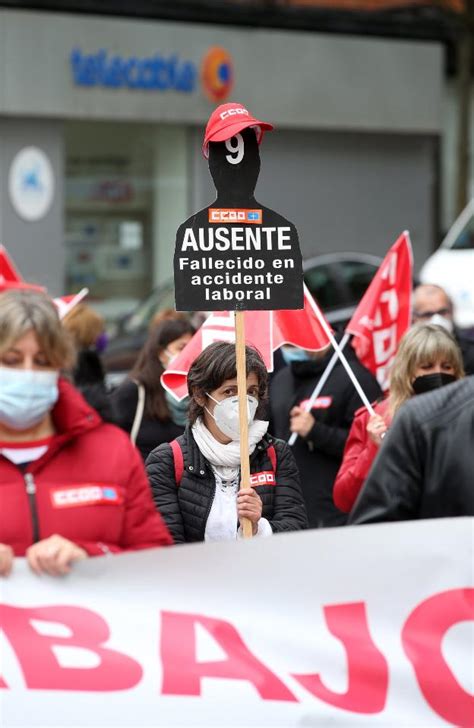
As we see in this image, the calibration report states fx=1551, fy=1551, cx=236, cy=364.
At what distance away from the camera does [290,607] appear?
4.23 meters

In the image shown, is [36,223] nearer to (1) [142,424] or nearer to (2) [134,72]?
(2) [134,72]

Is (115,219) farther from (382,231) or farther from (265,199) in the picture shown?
(382,231)

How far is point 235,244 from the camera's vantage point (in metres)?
5.21

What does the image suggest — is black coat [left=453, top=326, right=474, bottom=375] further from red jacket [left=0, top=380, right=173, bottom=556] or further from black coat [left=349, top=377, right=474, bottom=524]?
red jacket [left=0, top=380, right=173, bottom=556]

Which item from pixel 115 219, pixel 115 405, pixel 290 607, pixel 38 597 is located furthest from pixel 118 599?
pixel 115 219

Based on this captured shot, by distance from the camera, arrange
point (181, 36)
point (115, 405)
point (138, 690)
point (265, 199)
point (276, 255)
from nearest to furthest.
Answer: point (138, 690)
point (276, 255)
point (115, 405)
point (181, 36)
point (265, 199)

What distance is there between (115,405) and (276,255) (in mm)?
2319

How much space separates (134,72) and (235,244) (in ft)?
54.5

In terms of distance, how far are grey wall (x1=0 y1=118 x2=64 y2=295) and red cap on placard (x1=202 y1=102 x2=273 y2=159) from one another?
15.5 metres

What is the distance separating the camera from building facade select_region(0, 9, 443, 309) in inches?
821

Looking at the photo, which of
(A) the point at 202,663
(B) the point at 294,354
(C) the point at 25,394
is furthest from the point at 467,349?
(C) the point at 25,394

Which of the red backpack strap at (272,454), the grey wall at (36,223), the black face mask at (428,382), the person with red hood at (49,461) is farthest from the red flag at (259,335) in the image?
the grey wall at (36,223)

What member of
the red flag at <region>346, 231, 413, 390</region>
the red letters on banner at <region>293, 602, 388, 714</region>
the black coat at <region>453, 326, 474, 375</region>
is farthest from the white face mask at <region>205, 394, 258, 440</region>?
the black coat at <region>453, 326, 474, 375</region>

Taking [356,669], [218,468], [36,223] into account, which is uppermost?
[36,223]
